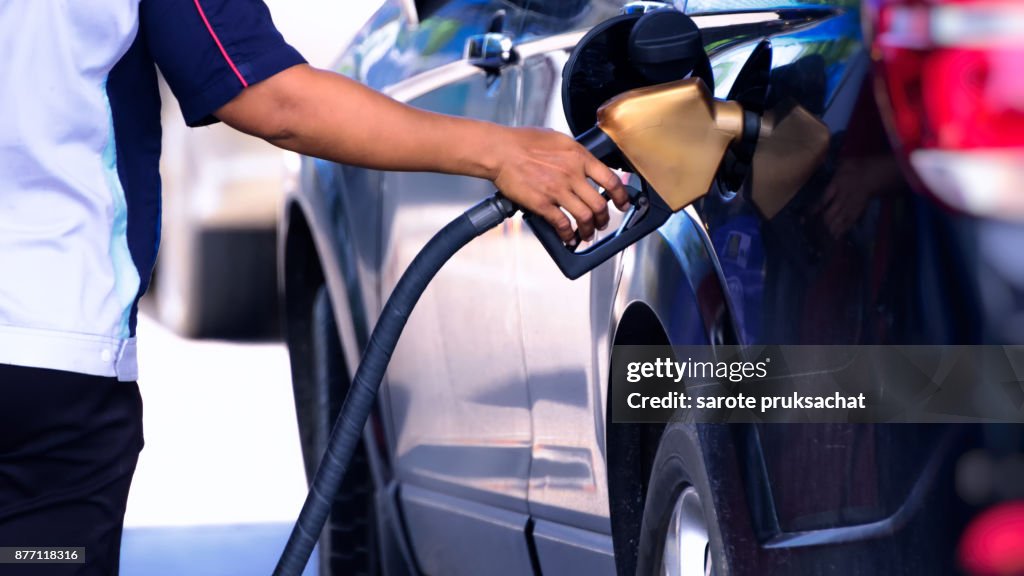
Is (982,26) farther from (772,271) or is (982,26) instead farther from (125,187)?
(125,187)

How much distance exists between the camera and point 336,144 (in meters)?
2.06

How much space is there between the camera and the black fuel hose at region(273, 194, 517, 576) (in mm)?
2186

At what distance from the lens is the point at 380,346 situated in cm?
225

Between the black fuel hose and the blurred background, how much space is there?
2.32 m

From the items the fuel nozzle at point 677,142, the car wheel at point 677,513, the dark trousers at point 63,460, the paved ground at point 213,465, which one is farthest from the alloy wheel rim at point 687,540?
the paved ground at point 213,465

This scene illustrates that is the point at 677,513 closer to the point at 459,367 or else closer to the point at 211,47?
the point at 211,47

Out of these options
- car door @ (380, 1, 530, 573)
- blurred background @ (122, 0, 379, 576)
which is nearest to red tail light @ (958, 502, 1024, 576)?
car door @ (380, 1, 530, 573)

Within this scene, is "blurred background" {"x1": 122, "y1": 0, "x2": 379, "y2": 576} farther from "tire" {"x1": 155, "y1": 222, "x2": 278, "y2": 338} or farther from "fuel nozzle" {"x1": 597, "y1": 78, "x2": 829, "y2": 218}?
"fuel nozzle" {"x1": 597, "y1": 78, "x2": 829, "y2": 218}

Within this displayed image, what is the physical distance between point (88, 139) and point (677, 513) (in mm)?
953

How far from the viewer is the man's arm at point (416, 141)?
2.03m

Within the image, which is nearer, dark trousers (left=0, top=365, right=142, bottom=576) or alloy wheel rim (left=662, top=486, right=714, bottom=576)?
dark trousers (left=0, top=365, right=142, bottom=576)

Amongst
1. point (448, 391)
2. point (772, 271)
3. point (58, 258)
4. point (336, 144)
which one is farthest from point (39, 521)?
point (448, 391)

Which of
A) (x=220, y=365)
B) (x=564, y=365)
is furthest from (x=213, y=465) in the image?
(x=564, y=365)

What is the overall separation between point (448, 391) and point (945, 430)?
1916 mm
